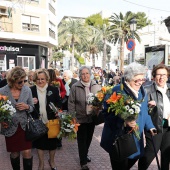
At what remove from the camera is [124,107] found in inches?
108

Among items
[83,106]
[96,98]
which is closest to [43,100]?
[83,106]

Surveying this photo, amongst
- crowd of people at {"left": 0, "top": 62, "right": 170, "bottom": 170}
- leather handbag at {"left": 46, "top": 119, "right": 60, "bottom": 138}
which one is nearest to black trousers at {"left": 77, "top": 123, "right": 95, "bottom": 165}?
crowd of people at {"left": 0, "top": 62, "right": 170, "bottom": 170}

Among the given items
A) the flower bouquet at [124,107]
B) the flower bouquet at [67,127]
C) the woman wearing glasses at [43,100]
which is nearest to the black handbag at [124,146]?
the flower bouquet at [124,107]

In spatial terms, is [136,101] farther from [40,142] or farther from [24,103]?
[40,142]

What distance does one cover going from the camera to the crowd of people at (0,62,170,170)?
10.0 feet

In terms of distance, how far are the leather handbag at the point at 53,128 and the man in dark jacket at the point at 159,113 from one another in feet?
4.52

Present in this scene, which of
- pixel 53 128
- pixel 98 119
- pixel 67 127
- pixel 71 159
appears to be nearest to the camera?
pixel 67 127

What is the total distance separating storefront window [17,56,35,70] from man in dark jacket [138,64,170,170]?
24.3 metres

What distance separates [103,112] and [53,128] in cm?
117

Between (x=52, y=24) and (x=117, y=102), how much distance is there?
→ 1142 inches

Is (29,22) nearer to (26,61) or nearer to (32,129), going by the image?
(26,61)

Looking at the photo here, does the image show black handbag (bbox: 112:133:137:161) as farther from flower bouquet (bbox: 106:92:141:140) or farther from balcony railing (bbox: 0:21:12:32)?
balcony railing (bbox: 0:21:12:32)

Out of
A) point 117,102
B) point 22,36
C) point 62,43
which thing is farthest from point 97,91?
point 62,43

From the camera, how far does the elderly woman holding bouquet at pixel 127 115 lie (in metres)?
2.79
